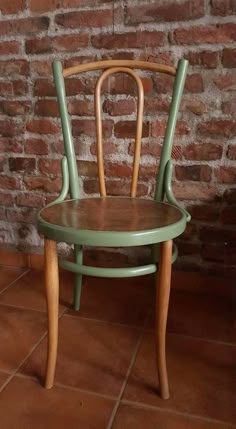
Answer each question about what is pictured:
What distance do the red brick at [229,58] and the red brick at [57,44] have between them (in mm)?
506

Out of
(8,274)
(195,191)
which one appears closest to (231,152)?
(195,191)

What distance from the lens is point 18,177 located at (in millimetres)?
1548

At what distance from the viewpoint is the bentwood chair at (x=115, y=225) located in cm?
80

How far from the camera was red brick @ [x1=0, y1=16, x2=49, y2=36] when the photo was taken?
4.44 feet

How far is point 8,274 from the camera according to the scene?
1605mm

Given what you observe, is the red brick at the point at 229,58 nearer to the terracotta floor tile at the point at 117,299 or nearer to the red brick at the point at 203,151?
the red brick at the point at 203,151

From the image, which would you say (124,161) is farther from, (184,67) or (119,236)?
(119,236)

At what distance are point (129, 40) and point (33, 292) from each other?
105 centimetres

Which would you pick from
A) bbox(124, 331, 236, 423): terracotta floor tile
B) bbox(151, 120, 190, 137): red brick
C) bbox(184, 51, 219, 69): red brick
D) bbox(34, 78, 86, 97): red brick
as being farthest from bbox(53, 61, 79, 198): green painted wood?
bbox(124, 331, 236, 423): terracotta floor tile

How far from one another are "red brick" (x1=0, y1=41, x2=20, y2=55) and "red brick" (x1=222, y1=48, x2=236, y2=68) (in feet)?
2.64

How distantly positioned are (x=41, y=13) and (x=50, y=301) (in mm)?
1101

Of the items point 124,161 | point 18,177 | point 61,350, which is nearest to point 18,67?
point 18,177

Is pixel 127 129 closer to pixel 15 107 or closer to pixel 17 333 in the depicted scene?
pixel 15 107

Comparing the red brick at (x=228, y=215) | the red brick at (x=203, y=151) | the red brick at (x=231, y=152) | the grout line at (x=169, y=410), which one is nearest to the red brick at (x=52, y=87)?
the red brick at (x=203, y=151)
